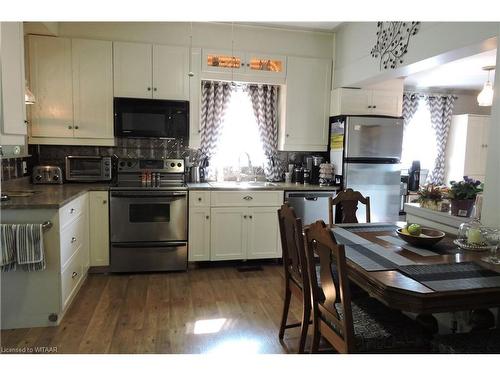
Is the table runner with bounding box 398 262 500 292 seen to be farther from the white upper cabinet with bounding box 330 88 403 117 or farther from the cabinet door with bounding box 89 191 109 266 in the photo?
the cabinet door with bounding box 89 191 109 266

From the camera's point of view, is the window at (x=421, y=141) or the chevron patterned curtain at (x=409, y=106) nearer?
the chevron patterned curtain at (x=409, y=106)

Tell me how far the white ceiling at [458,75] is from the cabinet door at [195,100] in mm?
2714

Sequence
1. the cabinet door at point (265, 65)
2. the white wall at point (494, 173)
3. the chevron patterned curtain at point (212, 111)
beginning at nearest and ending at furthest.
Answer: the white wall at point (494, 173) → the cabinet door at point (265, 65) → the chevron patterned curtain at point (212, 111)

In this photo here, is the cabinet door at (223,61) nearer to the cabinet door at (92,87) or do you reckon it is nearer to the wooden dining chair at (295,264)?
the cabinet door at (92,87)

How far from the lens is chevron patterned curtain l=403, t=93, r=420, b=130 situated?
602 cm

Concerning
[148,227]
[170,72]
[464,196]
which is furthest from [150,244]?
[464,196]

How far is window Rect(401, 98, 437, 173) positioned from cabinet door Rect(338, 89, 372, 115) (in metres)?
2.25

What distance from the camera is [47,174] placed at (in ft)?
12.1

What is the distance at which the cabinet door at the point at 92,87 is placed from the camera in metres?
3.78

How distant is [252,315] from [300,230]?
113 cm

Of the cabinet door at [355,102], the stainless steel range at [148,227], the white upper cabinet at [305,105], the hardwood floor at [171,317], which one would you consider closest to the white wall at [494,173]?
the hardwood floor at [171,317]

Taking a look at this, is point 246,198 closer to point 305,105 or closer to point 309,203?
point 309,203

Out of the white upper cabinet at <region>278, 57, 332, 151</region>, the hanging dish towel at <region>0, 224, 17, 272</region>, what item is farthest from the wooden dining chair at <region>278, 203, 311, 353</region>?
the white upper cabinet at <region>278, 57, 332, 151</region>
